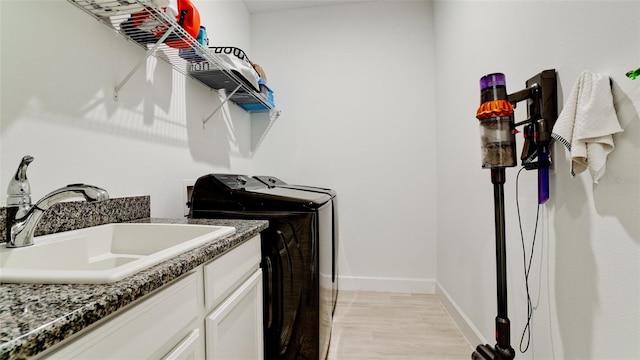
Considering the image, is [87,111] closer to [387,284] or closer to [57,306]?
[57,306]

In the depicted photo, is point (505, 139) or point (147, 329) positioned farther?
point (505, 139)

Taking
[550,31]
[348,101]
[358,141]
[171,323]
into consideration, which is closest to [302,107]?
[348,101]

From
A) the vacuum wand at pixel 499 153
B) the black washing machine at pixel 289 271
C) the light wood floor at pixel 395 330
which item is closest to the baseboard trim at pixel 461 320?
the light wood floor at pixel 395 330

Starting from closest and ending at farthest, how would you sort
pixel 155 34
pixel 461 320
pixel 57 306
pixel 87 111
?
pixel 57 306, pixel 87 111, pixel 155 34, pixel 461 320

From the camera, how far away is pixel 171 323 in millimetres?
662

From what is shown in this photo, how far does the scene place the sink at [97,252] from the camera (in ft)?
1.77

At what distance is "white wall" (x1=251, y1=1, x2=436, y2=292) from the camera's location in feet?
8.68

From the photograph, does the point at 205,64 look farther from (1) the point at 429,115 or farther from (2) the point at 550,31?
(1) the point at 429,115

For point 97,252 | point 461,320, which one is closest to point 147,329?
point 97,252

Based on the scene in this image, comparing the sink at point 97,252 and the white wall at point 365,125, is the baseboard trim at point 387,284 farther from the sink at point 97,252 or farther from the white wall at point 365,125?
the sink at point 97,252

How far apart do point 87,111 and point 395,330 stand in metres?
2.18

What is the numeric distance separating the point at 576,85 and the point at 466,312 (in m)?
1.60

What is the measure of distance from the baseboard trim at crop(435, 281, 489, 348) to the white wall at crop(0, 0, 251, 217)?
1.96m

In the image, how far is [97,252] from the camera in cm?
101
